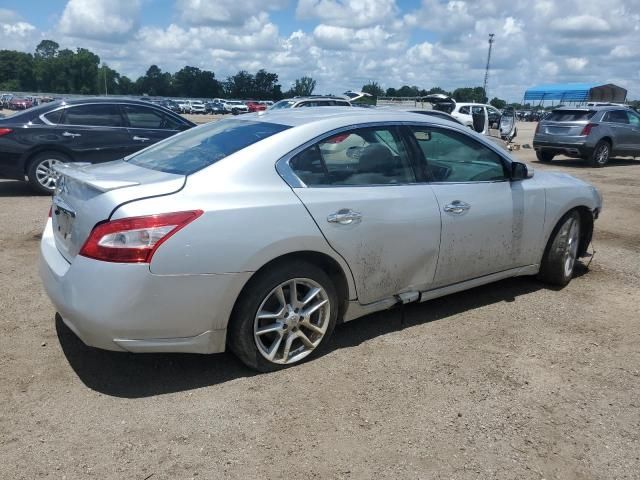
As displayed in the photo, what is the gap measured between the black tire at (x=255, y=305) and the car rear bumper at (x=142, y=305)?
8 centimetres

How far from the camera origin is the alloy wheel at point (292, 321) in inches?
133

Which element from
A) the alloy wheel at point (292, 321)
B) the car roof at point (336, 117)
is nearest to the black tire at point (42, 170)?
the car roof at point (336, 117)

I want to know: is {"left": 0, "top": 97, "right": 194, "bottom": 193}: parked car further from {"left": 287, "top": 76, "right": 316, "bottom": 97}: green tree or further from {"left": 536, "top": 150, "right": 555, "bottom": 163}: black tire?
{"left": 287, "top": 76, "right": 316, "bottom": 97}: green tree

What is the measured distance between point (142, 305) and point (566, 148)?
14894mm

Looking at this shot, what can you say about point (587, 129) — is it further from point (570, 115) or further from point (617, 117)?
point (617, 117)

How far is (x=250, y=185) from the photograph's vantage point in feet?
10.7

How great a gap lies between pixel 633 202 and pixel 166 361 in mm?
9264

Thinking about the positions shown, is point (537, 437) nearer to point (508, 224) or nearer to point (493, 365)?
point (493, 365)

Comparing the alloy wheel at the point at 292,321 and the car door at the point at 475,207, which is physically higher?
the car door at the point at 475,207

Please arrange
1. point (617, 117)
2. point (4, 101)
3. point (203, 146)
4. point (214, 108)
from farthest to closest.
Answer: point (214, 108), point (4, 101), point (617, 117), point (203, 146)

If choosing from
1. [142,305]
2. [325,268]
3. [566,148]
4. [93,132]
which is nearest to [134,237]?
[142,305]

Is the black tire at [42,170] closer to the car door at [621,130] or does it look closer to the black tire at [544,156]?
the black tire at [544,156]

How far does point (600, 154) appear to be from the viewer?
15648 millimetres

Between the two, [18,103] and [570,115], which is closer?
[570,115]
